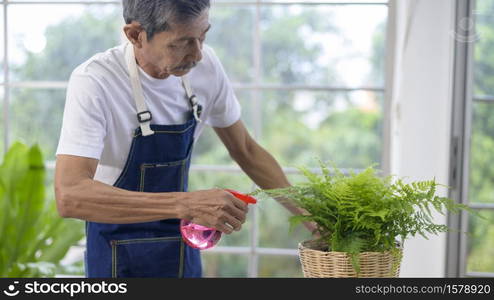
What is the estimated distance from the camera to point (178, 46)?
1.79 m

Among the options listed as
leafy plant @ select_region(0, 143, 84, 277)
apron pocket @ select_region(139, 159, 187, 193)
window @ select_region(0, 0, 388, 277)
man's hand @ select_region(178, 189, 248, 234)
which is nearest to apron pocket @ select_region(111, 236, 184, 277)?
apron pocket @ select_region(139, 159, 187, 193)

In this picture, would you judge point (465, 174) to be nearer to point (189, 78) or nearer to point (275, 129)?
point (189, 78)

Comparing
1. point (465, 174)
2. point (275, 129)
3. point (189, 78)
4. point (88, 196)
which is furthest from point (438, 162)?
point (275, 129)

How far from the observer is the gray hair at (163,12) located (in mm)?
1741

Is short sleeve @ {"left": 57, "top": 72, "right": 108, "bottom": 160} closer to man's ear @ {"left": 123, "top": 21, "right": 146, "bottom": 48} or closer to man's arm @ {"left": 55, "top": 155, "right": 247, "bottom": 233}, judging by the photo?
man's arm @ {"left": 55, "top": 155, "right": 247, "bottom": 233}

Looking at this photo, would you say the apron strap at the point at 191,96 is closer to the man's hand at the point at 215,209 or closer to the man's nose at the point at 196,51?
the man's nose at the point at 196,51

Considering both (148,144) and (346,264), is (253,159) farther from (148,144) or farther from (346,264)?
(346,264)

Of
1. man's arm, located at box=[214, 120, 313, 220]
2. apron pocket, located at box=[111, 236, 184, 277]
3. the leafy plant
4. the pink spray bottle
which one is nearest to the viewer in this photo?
the pink spray bottle

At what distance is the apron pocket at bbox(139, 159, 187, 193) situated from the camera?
1.98 meters

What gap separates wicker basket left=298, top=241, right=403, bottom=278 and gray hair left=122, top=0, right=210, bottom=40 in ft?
2.28

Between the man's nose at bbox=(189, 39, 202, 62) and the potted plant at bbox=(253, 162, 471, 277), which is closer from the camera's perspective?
the potted plant at bbox=(253, 162, 471, 277)

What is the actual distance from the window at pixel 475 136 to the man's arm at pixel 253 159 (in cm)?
54

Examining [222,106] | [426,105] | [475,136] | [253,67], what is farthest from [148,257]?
[253,67]

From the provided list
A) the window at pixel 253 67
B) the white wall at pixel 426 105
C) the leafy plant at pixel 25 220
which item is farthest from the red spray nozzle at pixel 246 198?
the leafy plant at pixel 25 220
